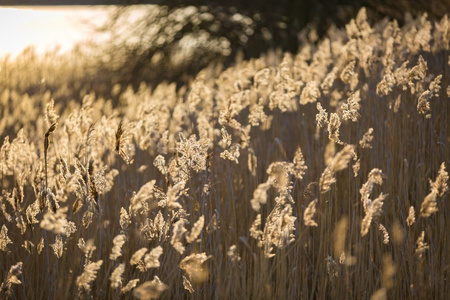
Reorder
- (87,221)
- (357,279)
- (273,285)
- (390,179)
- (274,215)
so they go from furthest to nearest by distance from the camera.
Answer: (390,179) → (273,285) → (357,279) → (87,221) → (274,215)

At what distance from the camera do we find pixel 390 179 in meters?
1.87

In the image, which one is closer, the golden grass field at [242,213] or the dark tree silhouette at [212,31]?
the golden grass field at [242,213]

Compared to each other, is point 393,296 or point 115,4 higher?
point 115,4

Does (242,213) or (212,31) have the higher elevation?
(212,31)

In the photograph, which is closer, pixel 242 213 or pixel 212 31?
pixel 242 213

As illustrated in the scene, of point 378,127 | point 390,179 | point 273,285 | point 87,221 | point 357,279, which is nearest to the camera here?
point 87,221

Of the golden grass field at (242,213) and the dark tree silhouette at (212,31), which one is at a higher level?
the dark tree silhouette at (212,31)

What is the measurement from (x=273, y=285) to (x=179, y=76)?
17.3 ft

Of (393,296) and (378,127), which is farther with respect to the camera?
(378,127)

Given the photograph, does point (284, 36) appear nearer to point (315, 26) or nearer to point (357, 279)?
point (315, 26)

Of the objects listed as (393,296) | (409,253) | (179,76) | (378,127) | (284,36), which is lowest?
(393,296)

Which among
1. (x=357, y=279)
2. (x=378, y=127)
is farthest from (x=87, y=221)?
(x=378, y=127)

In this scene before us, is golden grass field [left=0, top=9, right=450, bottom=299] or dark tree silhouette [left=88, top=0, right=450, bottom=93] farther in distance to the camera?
dark tree silhouette [left=88, top=0, right=450, bottom=93]

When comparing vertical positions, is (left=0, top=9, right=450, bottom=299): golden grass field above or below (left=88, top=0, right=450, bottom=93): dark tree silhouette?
below
